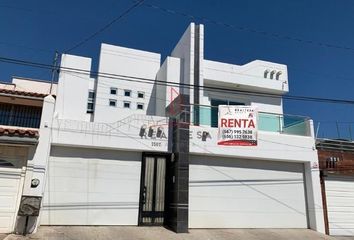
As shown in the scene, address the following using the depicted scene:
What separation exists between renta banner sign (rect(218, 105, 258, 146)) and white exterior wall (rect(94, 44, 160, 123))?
6191mm

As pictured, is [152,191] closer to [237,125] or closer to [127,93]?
[237,125]

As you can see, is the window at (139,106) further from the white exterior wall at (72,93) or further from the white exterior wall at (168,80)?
the white exterior wall at (72,93)

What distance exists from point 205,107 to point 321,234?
21.7ft

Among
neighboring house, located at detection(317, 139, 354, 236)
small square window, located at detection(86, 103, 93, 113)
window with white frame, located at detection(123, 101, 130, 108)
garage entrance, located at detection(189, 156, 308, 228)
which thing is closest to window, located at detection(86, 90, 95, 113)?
small square window, located at detection(86, 103, 93, 113)

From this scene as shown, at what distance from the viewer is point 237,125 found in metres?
13.9

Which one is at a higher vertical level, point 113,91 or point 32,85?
point 32,85

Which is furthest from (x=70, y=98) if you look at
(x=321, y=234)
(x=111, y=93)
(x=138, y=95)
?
(x=321, y=234)

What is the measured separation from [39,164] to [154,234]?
424 centimetres

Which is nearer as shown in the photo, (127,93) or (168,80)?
(168,80)

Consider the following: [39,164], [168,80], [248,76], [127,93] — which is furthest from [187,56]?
[39,164]

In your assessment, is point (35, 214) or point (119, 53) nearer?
point (35, 214)

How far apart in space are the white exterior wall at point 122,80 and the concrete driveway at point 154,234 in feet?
25.4

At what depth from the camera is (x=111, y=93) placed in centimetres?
1872

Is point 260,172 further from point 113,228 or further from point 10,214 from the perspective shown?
point 10,214
